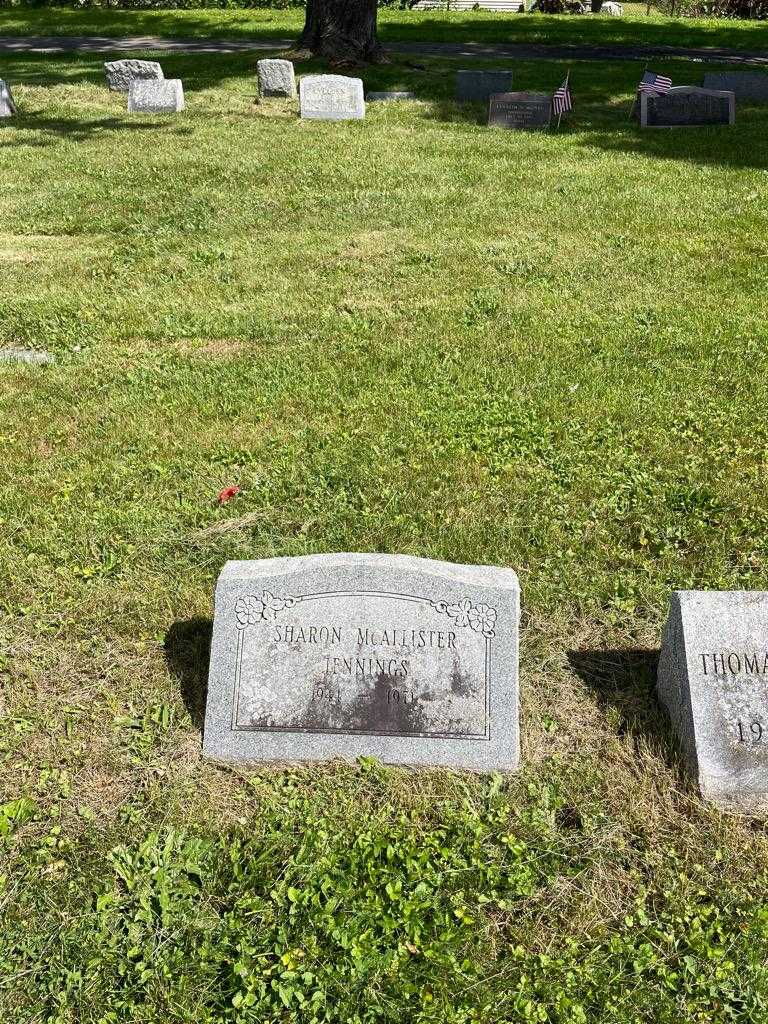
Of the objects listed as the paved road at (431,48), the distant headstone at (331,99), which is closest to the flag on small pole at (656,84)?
the distant headstone at (331,99)

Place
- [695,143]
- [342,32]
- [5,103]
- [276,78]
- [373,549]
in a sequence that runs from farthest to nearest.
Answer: [342,32] < [276,78] < [5,103] < [695,143] < [373,549]

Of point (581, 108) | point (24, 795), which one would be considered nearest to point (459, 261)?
point (24, 795)

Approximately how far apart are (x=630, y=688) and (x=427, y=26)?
27685mm

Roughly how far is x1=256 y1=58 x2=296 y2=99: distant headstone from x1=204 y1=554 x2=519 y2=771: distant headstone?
15.5 meters

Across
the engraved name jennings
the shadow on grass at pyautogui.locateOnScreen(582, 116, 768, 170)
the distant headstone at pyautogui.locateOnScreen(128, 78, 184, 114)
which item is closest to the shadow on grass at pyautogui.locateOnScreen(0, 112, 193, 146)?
the distant headstone at pyautogui.locateOnScreen(128, 78, 184, 114)

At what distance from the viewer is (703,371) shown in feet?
22.0

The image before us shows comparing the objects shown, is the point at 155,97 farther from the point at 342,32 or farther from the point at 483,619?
the point at 483,619

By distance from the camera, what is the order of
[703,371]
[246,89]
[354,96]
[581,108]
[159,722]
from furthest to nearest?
[246,89] < [581,108] < [354,96] < [703,371] < [159,722]

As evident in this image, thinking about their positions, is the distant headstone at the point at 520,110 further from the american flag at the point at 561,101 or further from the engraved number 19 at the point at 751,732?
the engraved number 19 at the point at 751,732

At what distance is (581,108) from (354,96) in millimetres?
4471

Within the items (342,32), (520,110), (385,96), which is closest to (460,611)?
(520,110)

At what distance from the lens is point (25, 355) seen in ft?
23.7

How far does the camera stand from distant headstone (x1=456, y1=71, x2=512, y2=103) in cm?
1666

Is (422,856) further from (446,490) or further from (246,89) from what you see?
(246,89)
